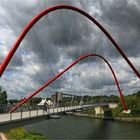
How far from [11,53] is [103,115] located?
2858 inches

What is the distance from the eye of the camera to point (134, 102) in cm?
8975

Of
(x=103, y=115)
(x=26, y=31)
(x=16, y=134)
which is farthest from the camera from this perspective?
(x=103, y=115)

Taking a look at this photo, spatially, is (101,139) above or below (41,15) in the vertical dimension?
below

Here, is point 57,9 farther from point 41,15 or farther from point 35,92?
point 35,92

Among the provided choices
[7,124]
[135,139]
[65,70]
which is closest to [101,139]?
[135,139]

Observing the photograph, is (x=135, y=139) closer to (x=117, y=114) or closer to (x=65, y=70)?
(x=65, y=70)

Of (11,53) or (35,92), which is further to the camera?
(35,92)

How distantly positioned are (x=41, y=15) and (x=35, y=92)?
55.4 ft

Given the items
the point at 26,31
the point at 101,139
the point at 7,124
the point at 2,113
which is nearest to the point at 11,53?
the point at 26,31

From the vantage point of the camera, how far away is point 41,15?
31906mm

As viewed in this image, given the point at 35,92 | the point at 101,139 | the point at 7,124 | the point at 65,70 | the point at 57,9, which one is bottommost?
the point at 101,139

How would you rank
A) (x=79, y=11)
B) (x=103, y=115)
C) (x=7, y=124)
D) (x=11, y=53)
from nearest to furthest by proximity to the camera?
(x=7, y=124)
(x=11, y=53)
(x=79, y=11)
(x=103, y=115)

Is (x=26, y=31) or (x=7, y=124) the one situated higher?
(x=26, y=31)

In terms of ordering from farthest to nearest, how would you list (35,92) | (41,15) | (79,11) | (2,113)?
(35,92) < (79,11) < (41,15) < (2,113)
